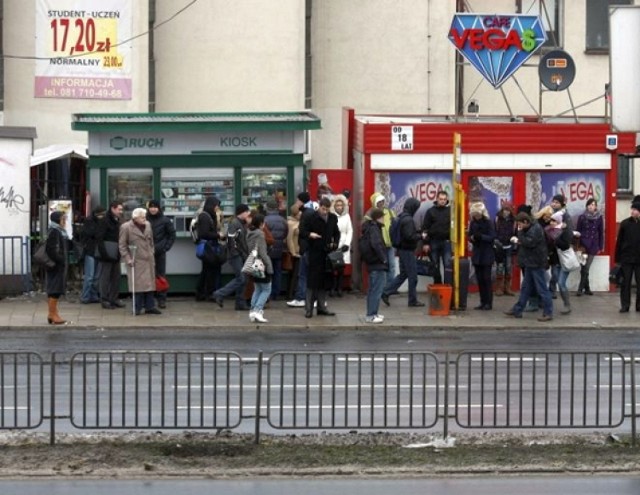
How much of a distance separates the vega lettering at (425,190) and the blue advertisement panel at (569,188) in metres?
1.61

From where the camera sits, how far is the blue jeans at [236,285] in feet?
72.0

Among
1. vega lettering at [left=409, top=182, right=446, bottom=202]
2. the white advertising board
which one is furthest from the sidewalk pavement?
the white advertising board

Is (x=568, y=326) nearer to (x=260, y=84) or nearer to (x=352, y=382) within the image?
(x=352, y=382)

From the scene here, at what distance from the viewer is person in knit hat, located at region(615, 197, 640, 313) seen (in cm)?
2192

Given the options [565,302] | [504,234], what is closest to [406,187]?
[504,234]

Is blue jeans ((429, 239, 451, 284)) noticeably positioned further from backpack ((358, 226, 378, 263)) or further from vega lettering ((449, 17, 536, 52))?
vega lettering ((449, 17, 536, 52))

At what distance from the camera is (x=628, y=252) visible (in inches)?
870

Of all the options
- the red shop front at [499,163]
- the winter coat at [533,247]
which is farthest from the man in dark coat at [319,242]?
the red shop front at [499,163]

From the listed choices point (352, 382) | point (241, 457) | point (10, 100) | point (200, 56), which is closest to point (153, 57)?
point (200, 56)

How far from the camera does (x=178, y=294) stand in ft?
78.6

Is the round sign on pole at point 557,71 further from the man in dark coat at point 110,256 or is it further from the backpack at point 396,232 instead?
the man in dark coat at point 110,256

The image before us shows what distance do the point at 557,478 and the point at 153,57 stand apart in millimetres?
22764

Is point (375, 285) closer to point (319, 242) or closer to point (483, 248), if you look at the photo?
point (319, 242)

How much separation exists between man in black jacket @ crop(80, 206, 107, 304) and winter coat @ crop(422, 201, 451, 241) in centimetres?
518
